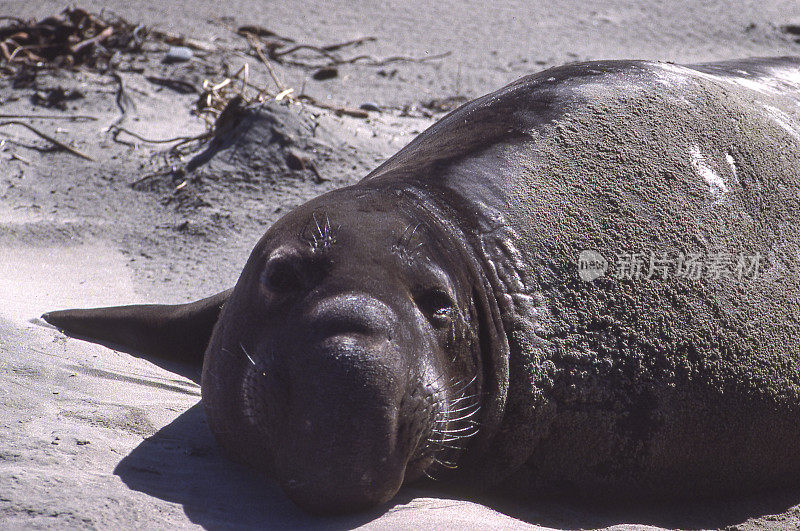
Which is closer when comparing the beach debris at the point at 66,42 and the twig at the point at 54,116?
the twig at the point at 54,116

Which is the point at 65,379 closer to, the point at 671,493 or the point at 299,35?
the point at 671,493

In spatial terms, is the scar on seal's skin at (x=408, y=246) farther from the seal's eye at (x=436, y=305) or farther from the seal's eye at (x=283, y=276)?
the seal's eye at (x=283, y=276)

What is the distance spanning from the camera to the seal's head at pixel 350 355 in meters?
2.39

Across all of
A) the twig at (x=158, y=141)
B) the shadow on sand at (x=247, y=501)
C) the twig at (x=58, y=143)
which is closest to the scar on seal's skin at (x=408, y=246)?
the shadow on sand at (x=247, y=501)

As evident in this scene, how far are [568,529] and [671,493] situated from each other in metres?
0.45

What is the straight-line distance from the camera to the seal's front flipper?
3756mm

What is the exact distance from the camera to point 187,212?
5449 mm

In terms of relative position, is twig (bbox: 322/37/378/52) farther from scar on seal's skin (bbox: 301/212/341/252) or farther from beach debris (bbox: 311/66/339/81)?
scar on seal's skin (bbox: 301/212/341/252)

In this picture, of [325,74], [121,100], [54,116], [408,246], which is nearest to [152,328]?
[408,246]

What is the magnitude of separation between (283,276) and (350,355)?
0.39 metres

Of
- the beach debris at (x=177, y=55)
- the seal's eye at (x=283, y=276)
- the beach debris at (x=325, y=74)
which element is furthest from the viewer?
the beach debris at (x=325, y=74)

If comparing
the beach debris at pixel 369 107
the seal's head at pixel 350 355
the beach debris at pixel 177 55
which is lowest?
the beach debris at pixel 369 107

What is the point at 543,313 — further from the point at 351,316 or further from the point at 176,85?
the point at 176,85

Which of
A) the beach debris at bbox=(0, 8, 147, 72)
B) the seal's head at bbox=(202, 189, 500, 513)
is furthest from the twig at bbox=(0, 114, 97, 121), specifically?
the seal's head at bbox=(202, 189, 500, 513)
